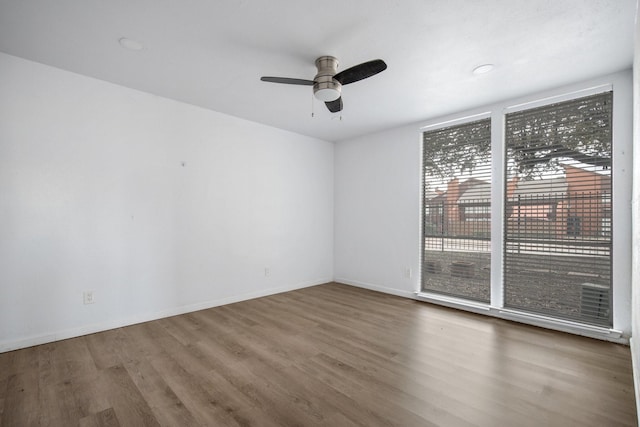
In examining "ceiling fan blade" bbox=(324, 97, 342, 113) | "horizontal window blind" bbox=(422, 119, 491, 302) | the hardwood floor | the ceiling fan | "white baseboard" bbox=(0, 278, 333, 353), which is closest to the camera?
the hardwood floor

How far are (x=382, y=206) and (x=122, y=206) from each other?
142 inches

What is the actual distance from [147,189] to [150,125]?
759mm

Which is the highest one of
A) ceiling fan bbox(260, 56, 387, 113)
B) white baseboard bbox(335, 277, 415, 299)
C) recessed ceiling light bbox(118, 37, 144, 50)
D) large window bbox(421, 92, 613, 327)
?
recessed ceiling light bbox(118, 37, 144, 50)

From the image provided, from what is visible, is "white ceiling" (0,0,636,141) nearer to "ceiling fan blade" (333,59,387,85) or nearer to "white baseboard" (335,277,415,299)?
"ceiling fan blade" (333,59,387,85)

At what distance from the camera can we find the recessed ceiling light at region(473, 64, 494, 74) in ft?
8.93

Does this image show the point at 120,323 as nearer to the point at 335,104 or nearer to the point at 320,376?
the point at 320,376

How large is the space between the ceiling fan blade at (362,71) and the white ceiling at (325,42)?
26cm

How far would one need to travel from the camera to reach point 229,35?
2.30 m

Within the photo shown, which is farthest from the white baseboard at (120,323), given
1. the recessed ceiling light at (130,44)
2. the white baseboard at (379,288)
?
the recessed ceiling light at (130,44)

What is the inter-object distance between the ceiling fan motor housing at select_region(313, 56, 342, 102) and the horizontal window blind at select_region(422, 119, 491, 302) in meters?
2.27

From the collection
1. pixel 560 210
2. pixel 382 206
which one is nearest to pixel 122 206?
pixel 382 206

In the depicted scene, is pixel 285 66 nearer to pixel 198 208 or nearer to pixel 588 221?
pixel 198 208

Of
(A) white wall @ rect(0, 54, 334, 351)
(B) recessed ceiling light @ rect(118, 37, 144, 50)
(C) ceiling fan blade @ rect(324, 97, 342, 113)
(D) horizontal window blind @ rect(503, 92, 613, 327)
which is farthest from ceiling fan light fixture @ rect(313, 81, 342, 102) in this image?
(D) horizontal window blind @ rect(503, 92, 613, 327)

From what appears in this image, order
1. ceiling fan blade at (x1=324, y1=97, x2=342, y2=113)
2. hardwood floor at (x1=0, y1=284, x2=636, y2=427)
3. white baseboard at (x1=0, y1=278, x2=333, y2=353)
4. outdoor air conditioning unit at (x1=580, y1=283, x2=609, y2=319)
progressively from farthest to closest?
outdoor air conditioning unit at (x1=580, y1=283, x2=609, y2=319)
ceiling fan blade at (x1=324, y1=97, x2=342, y2=113)
white baseboard at (x1=0, y1=278, x2=333, y2=353)
hardwood floor at (x1=0, y1=284, x2=636, y2=427)
